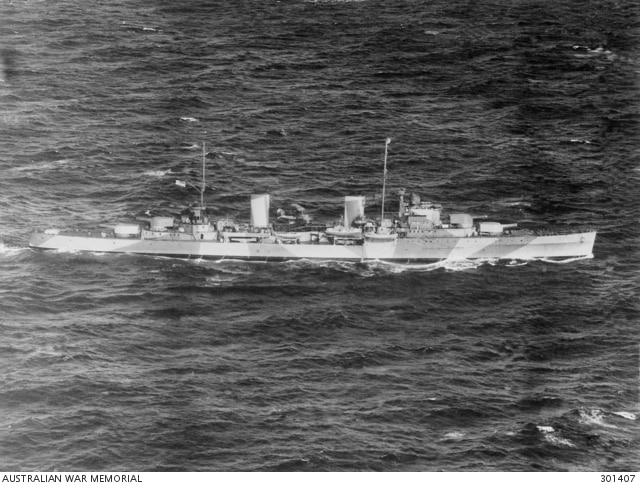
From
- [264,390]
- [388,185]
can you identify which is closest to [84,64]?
[388,185]

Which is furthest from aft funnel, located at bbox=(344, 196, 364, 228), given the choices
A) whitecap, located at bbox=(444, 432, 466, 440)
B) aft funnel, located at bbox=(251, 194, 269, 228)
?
whitecap, located at bbox=(444, 432, 466, 440)

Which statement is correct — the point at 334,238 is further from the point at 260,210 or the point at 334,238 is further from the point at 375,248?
the point at 260,210

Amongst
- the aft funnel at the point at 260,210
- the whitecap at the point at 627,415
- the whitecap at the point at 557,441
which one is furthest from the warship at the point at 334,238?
the whitecap at the point at 557,441

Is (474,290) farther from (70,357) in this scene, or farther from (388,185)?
(70,357)

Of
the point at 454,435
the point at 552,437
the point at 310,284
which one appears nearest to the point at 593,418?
the point at 552,437

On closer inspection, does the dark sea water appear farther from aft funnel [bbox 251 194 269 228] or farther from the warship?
aft funnel [bbox 251 194 269 228]
